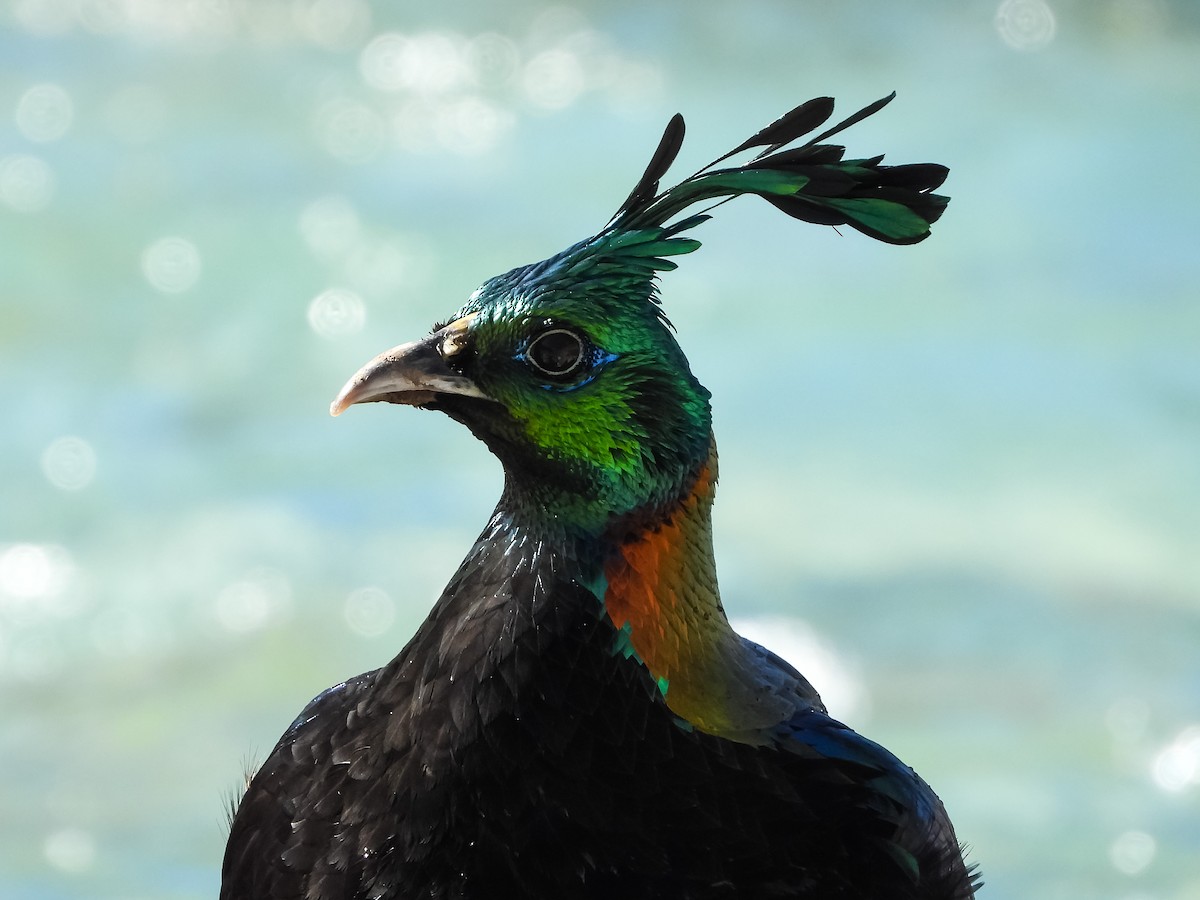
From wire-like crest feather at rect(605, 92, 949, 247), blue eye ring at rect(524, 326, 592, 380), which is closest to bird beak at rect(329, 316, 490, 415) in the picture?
blue eye ring at rect(524, 326, 592, 380)

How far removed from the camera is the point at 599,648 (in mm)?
3854

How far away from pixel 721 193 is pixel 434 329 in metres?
0.64

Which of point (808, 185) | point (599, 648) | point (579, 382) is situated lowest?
point (599, 648)

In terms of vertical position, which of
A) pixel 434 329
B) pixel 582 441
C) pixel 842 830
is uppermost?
pixel 434 329

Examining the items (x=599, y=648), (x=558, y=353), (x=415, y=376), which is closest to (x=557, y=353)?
(x=558, y=353)

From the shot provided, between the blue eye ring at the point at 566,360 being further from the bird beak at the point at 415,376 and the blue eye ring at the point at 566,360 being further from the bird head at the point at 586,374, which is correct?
the bird beak at the point at 415,376

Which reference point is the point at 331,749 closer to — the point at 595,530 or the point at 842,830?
the point at 595,530

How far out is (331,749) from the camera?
4156 millimetres

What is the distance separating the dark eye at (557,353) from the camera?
3.77 metres

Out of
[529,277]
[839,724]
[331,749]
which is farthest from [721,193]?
[331,749]

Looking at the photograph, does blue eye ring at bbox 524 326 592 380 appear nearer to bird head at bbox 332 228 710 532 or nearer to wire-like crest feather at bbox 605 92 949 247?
bird head at bbox 332 228 710 532

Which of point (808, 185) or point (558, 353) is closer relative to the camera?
point (558, 353)

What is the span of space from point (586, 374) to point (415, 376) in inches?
13.0

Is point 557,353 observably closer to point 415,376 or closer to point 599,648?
point 415,376
